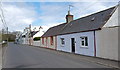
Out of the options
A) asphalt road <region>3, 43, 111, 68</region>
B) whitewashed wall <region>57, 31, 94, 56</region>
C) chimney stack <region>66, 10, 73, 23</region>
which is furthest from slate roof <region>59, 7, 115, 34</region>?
chimney stack <region>66, 10, 73, 23</region>

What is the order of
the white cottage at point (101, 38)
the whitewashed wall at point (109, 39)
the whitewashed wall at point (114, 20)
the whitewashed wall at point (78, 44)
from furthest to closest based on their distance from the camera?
the whitewashed wall at point (78, 44) < the whitewashed wall at point (114, 20) < the white cottage at point (101, 38) < the whitewashed wall at point (109, 39)

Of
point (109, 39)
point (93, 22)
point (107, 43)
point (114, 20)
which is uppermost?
point (93, 22)

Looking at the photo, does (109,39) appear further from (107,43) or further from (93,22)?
(93,22)

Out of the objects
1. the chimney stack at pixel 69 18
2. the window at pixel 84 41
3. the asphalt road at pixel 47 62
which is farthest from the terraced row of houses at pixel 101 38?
the chimney stack at pixel 69 18

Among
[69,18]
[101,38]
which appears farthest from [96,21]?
[69,18]

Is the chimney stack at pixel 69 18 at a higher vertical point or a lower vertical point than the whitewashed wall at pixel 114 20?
higher

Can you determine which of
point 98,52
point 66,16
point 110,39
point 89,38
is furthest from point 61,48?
point 110,39

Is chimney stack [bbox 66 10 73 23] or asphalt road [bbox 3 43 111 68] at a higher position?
chimney stack [bbox 66 10 73 23]

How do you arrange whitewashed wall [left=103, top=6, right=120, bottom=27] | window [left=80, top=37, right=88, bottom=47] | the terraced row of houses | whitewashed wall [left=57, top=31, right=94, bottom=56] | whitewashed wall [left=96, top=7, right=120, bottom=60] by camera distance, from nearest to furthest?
whitewashed wall [left=96, top=7, right=120, bottom=60]
the terraced row of houses
whitewashed wall [left=103, top=6, right=120, bottom=27]
whitewashed wall [left=57, top=31, right=94, bottom=56]
window [left=80, top=37, right=88, bottom=47]

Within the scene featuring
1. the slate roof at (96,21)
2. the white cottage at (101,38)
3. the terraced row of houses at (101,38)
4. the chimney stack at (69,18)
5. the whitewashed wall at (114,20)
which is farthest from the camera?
the chimney stack at (69,18)

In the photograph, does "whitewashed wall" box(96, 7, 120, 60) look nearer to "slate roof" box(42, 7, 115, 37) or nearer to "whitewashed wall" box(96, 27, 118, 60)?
"whitewashed wall" box(96, 27, 118, 60)

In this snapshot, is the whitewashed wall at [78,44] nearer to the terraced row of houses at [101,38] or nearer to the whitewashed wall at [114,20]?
the terraced row of houses at [101,38]

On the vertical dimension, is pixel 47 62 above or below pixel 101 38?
below

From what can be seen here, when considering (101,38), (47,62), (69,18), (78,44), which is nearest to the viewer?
(47,62)
